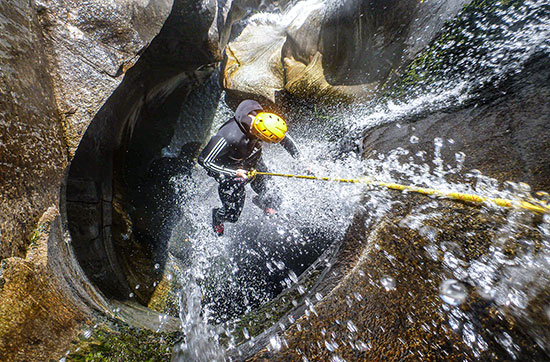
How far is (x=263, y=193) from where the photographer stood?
12.7ft

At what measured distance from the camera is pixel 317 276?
1943mm

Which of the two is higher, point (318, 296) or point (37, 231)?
point (37, 231)

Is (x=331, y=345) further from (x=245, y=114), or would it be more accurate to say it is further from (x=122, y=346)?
(x=245, y=114)

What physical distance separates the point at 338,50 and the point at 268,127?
A: 2.11m

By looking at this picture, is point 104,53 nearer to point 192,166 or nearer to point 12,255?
point 12,255

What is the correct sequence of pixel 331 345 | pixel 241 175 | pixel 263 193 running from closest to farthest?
pixel 331 345
pixel 241 175
pixel 263 193

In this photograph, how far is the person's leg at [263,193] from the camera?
376 centimetres

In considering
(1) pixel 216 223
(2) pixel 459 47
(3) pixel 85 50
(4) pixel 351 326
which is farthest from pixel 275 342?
(2) pixel 459 47

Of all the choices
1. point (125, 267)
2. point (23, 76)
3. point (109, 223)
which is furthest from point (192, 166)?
point (23, 76)

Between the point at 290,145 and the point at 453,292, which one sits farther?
the point at 290,145

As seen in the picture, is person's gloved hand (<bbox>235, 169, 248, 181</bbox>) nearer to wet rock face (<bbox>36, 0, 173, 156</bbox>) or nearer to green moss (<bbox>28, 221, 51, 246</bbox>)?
wet rock face (<bbox>36, 0, 173, 156</bbox>)

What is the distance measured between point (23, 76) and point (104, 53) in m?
0.73

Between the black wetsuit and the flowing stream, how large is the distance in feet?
2.03

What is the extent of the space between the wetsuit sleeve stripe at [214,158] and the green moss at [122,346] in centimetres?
169
